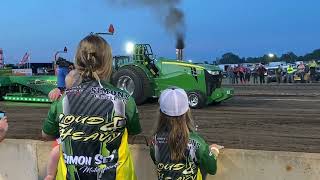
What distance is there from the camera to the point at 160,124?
370cm

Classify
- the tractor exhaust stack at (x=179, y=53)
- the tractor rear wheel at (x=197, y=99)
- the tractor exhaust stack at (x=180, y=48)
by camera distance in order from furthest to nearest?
the tractor exhaust stack at (x=180, y=48), the tractor exhaust stack at (x=179, y=53), the tractor rear wheel at (x=197, y=99)

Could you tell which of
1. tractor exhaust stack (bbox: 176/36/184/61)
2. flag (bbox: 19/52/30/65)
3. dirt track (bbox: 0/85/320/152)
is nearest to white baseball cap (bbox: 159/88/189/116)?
dirt track (bbox: 0/85/320/152)

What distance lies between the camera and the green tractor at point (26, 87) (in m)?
17.0

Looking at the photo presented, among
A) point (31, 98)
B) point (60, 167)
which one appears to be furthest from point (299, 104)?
point (60, 167)

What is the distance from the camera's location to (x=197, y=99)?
13938mm

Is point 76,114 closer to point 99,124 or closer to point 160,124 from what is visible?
point 99,124

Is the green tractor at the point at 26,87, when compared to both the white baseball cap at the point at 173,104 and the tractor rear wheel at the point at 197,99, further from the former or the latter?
the white baseball cap at the point at 173,104

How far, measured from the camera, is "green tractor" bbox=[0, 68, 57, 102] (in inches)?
667

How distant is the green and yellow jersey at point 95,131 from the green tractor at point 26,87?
44.1 ft

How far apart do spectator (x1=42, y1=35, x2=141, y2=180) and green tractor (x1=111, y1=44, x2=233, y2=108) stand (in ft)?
35.0

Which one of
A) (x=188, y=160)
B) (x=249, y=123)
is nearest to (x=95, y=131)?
(x=188, y=160)

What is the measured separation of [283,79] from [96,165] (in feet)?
110

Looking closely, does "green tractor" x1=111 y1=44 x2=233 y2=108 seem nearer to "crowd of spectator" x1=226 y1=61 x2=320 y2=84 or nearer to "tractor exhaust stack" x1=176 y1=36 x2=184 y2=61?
"tractor exhaust stack" x1=176 y1=36 x2=184 y2=61

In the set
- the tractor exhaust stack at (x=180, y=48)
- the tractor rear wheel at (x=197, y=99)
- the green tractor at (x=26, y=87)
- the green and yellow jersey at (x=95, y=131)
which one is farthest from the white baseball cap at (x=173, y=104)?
the green tractor at (x=26, y=87)
